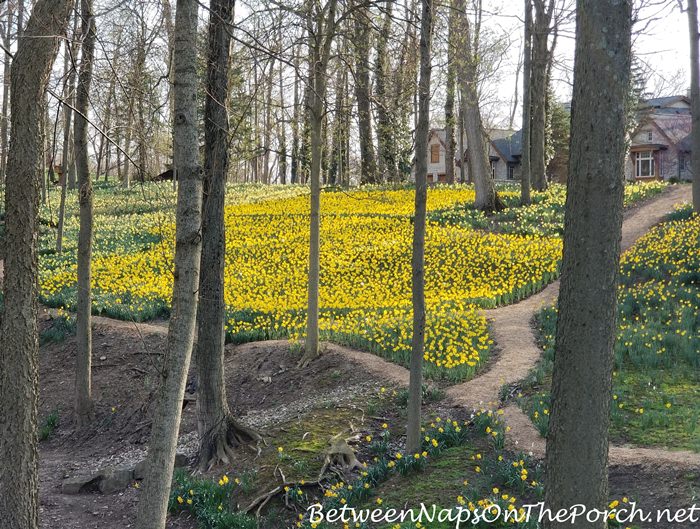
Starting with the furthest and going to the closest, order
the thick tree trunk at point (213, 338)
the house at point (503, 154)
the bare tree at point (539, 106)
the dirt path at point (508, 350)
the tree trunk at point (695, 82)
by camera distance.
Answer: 1. the house at point (503, 154)
2. the bare tree at point (539, 106)
3. the tree trunk at point (695, 82)
4. the dirt path at point (508, 350)
5. the thick tree trunk at point (213, 338)

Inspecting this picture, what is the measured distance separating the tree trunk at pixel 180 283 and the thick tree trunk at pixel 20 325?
3.48 ft

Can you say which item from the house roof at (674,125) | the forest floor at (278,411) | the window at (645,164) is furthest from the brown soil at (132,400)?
the window at (645,164)

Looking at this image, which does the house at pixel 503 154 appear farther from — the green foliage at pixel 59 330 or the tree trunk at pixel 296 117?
the green foliage at pixel 59 330

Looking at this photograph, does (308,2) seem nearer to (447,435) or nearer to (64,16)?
(64,16)

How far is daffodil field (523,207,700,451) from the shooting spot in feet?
23.2

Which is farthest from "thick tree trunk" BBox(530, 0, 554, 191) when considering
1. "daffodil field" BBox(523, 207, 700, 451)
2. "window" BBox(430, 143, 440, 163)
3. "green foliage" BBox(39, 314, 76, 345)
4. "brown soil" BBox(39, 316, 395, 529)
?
"window" BBox(430, 143, 440, 163)

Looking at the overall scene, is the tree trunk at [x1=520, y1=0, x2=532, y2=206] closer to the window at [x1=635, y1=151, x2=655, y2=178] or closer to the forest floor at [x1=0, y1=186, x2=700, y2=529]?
the forest floor at [x1=0, y1=186, x2=700, y2=529]

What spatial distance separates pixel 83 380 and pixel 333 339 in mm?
3923

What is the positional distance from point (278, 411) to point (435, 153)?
52491 millimetres

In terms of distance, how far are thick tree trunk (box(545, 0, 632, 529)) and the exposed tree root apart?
4875 millimetres

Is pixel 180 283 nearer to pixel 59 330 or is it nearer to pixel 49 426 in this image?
pixel 49 426

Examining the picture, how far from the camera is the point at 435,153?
196 ft

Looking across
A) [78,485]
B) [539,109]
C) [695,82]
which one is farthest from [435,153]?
[78,485]

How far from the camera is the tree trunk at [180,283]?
4.36 metres
